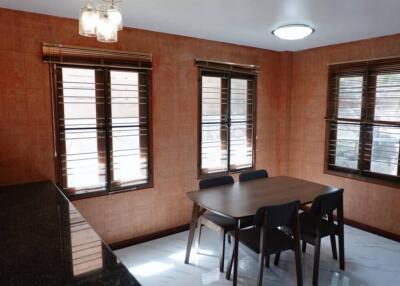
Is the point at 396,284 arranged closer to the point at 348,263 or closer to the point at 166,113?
the point at 348,263

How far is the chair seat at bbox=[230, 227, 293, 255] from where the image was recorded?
2.31 meters

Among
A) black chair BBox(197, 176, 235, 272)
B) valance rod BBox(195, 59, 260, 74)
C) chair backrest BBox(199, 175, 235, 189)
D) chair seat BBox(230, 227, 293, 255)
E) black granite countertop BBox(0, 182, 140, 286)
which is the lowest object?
chair seat BBox(230, 227, 293, 255)

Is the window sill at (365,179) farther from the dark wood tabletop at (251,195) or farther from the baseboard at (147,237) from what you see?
the baseboard at (147,237)

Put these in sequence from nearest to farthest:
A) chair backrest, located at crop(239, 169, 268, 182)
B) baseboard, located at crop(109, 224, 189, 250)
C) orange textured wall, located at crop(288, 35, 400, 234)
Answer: baseboard, located at crop(109, 224, 189, 250)
chair backrest, located at crop(239, 169, 268, 182)
orange textured wall, located at crop(288, 35, 400, 234)

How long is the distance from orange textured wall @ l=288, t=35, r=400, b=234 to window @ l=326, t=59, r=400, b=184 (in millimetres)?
106

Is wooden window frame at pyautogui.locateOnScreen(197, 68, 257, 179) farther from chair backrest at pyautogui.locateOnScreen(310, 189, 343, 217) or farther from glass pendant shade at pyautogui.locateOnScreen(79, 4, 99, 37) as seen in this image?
glass pendant shade at pyautogui.locateOnScreen(79, 4, 99, 37)

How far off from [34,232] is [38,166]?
124cm

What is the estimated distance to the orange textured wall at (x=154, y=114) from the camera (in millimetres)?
2486

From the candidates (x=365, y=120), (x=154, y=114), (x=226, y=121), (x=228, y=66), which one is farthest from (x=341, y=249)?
(x=228, y=66)

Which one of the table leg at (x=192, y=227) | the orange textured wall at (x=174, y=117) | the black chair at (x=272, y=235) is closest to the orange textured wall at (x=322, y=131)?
the orange textured wall at (x=174, y=117)

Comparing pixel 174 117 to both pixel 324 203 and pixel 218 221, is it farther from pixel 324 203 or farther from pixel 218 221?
pixel 324 203

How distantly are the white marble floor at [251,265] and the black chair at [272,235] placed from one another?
258mm

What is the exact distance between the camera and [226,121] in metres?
3.78

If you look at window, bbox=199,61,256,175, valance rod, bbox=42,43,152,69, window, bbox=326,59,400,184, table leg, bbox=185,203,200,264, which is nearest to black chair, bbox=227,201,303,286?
table leg, bbox=185,203,200,264
